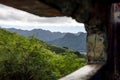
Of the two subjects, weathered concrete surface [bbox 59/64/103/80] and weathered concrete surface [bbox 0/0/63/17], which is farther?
weathered concrete surface [bbox 59/64/103/80]

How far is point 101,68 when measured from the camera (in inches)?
170

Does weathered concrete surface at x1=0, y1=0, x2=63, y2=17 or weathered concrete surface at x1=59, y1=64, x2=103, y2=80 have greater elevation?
weathered concrete surface at x1=0, y1=0, x2=63, y2=17

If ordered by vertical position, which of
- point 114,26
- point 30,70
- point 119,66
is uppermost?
point 114,26

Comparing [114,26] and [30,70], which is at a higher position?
[114,26]

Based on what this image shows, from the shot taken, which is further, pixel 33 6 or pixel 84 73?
pixel 84 73

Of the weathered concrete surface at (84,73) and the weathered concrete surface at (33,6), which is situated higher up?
the weathered concrete surface at (33,6)

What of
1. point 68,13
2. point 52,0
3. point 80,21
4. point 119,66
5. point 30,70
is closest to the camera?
point 52,0

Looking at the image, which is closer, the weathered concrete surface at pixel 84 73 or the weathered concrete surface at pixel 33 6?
the weathered concrete surface at pixel 33 6

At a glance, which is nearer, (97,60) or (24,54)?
(97,60)

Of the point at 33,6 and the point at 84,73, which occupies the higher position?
the point at 33,6

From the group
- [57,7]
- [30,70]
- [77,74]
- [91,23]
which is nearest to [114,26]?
[91,23]

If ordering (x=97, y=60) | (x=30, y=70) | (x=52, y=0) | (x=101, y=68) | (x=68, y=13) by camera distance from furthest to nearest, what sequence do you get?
1. (x=30, y=70)
2. (x=97, y=60)
3. (x=101, y=68)
4. (x=68, y=13)
5. (x=52, y=0)

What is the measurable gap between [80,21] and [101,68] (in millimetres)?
740

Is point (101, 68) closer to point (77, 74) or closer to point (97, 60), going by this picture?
point (97, 60)
